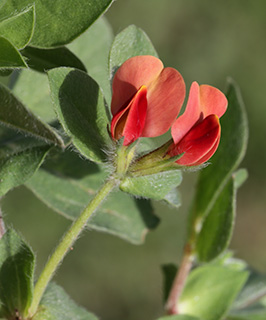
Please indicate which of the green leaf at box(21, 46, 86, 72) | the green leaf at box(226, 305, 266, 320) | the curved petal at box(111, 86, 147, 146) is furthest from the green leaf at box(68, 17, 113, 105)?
the green leaf at box(226, 305, 266, 320)

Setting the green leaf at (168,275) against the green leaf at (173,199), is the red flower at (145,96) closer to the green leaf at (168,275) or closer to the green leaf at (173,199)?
the green leaf at (173,199)

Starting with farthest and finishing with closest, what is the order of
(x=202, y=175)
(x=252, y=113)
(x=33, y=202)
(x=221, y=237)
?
(x=252, y=113)
(x=33, y=202)
(x=202, y=175)
(x=221, y=237)

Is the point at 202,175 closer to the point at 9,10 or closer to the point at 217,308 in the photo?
the point at 217,308

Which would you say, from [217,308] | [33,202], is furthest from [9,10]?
[33,202]

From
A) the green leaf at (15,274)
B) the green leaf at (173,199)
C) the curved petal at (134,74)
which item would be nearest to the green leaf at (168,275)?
the green leaf at (173,199)

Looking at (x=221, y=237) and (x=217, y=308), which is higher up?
(x=221, y=237)

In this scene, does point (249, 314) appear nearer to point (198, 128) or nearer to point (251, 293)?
point (251, 293)

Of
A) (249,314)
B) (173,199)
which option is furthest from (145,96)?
(249,314)
